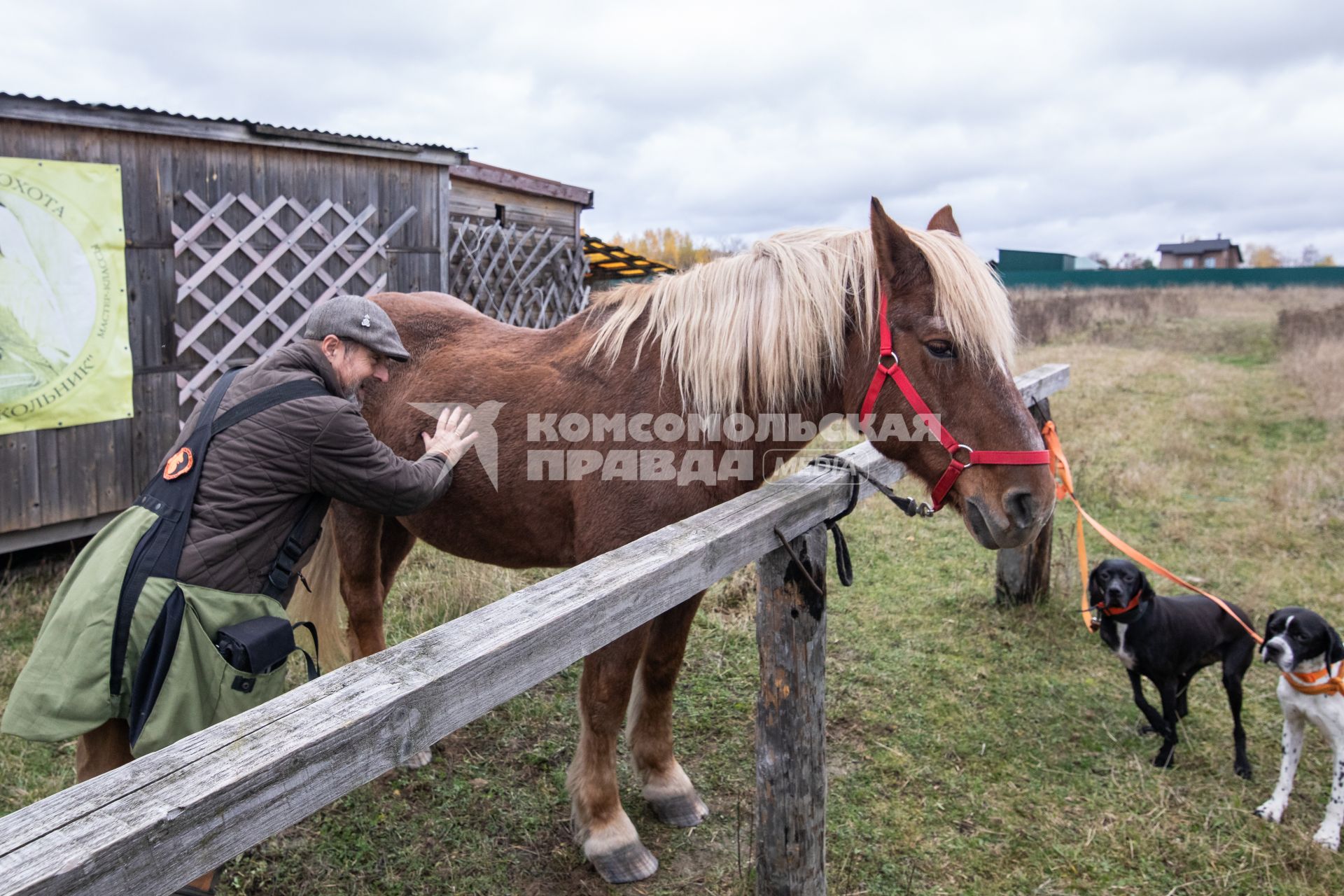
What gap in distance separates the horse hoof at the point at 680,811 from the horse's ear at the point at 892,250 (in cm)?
216

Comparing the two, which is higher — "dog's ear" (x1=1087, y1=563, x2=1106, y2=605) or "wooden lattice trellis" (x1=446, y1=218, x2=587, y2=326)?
"wooden lattice trellis" (x1=446, y1=218, x2=587, y2=326)

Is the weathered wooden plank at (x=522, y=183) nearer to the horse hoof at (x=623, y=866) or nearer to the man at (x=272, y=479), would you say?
the man at (x=272, y=479)

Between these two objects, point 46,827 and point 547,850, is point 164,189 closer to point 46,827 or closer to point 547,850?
point 547,850

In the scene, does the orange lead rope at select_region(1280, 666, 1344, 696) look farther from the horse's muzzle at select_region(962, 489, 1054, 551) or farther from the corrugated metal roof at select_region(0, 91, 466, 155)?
the corrugated metal roof at select_region(0, 91, 466, 155)

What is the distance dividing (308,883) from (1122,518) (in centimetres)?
690

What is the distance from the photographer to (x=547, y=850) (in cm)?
296

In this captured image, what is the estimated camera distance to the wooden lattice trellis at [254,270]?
560cm

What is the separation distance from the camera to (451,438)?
2.53 meters

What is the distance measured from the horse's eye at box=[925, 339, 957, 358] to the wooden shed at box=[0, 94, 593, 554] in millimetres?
5359

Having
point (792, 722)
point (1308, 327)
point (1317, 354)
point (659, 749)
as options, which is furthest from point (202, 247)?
point (1308, 327)

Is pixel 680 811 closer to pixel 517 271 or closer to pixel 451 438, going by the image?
pixel 451 438

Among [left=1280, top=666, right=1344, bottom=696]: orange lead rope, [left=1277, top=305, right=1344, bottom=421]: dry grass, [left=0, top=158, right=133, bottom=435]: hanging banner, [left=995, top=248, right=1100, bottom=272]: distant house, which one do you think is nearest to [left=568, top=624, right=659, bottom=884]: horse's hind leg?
[left=1280, top=666, right=1344, bottom=696]: orange lead rope

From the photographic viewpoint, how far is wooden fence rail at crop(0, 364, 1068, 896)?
34.0 inches

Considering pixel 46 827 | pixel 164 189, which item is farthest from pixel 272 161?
pixel 46 827
